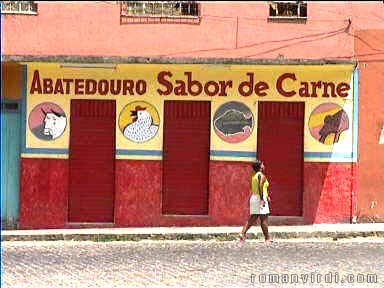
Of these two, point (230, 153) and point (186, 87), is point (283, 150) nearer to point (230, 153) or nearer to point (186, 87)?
point (230, 153)

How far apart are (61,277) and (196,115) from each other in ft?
22.3

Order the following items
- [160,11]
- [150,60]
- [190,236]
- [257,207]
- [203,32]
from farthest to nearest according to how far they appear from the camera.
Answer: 1. [160,11]
2. [203,32]
3. [150,60]
4. [190,236]
5. [257,207]

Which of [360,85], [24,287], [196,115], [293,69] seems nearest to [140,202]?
[196,115]

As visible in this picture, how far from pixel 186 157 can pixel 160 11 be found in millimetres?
3154

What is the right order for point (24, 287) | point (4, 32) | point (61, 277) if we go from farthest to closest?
point (4, 32), point (61, 277), point (24, 287)

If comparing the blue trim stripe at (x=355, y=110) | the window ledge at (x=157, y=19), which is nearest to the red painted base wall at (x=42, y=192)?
the window ledge at (x=157, y=19)

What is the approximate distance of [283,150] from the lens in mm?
15547

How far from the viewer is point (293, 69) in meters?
15.3

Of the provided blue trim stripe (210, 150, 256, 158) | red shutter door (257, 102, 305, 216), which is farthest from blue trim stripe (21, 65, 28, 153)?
red shutter door (257, 102, 305, 216)

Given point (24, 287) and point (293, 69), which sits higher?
point (293, 69)

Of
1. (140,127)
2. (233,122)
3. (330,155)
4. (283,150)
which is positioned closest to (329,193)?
(330,155)

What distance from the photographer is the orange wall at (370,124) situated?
15336 millimetres

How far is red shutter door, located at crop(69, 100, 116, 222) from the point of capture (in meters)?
15.5

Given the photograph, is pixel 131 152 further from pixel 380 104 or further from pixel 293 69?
pixel 380 104
